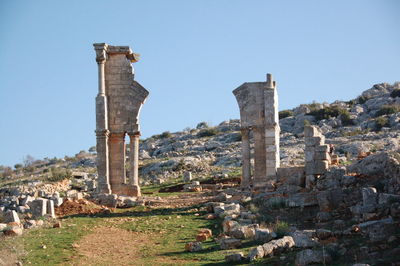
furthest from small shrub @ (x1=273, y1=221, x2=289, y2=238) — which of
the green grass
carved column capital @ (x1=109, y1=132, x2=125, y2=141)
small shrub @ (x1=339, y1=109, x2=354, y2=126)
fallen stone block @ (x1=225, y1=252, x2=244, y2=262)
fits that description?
small shrub @ (x1=339, y1=109, x2=354, y2=126)

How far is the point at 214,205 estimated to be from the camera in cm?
2131

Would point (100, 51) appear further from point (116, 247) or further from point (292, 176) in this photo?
point (116, 247)

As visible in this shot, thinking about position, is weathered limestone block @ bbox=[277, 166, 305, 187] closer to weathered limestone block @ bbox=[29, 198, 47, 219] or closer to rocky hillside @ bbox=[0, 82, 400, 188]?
rocky hillside @ bbox=[0, 82, 400, 188]

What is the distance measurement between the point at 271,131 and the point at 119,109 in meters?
6.44

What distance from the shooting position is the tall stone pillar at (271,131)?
24969 mm

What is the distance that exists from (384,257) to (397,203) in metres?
3.40

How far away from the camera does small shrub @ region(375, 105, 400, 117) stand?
46487mm

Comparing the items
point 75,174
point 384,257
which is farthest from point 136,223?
point 75,174

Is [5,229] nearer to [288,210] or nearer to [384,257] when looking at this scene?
[288,210]

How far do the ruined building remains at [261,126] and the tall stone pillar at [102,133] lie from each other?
567cm

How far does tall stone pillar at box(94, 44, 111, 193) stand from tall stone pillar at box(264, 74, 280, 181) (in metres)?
6.63

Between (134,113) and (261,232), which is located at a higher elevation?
(134,113)

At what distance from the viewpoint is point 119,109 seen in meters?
25.8

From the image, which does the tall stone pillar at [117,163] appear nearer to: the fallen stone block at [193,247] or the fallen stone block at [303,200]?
the fallen stone block at [303,200]
